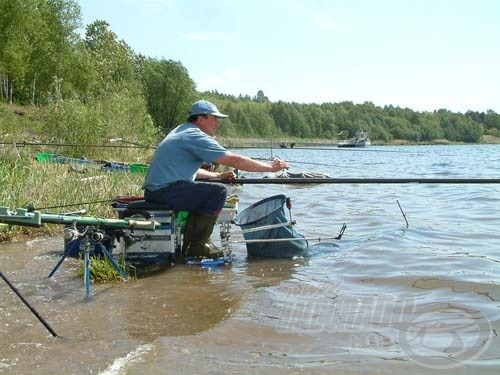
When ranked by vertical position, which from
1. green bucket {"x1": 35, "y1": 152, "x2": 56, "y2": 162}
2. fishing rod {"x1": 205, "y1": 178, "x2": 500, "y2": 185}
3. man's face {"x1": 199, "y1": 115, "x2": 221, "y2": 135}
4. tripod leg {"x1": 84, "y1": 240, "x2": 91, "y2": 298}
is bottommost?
tripod leg {"x1": 84, "y1": 240, "x2": 91, "y2": 298}

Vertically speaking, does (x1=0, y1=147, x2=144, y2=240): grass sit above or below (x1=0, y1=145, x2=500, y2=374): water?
above

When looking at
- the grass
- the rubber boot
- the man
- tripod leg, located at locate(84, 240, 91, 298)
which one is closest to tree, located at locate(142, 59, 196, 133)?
the grass

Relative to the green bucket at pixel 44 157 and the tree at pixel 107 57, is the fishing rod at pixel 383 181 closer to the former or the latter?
the green bucket at pixel 44 157

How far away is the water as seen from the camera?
371 cm

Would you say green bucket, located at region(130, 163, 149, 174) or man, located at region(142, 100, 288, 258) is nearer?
man, located at region(142, 100, 288, 258)

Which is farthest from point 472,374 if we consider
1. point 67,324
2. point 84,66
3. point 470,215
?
point 84,66

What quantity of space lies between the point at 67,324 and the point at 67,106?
17335 millimetres

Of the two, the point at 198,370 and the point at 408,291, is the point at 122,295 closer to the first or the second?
the point at 198,370

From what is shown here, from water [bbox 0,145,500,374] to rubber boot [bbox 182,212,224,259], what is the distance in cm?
36

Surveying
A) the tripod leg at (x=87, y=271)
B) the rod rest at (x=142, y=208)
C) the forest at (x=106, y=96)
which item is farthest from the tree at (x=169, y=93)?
the tripod leg at (x=87, y=271)

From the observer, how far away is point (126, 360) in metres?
3.67

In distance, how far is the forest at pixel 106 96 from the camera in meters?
23.3

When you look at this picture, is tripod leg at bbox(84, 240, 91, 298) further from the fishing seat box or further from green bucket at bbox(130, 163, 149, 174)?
green bucket at bbox(130, 163, 149, 174)

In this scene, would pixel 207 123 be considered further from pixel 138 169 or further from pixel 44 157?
pixel 138 169
